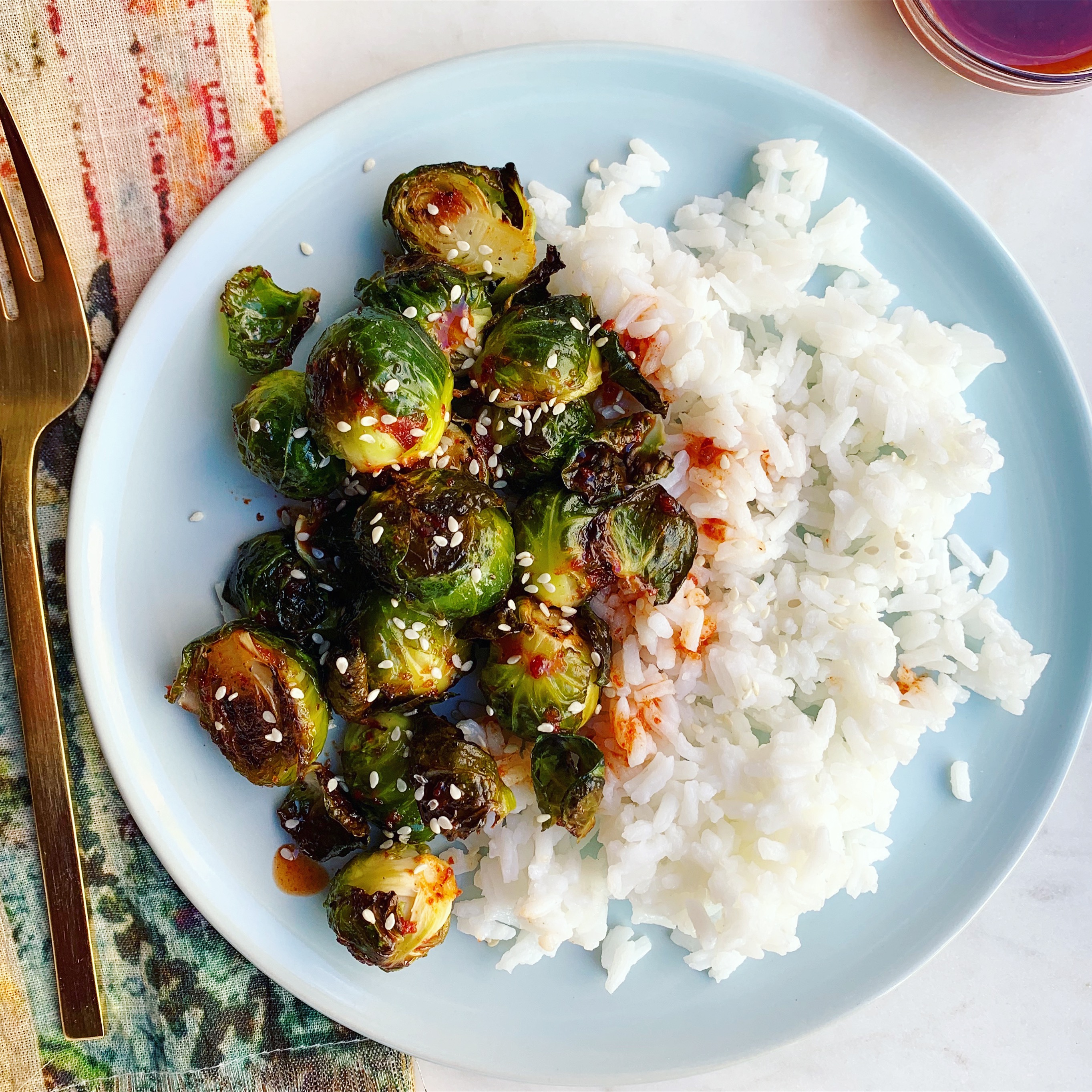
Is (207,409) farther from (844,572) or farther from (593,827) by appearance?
(844,572)

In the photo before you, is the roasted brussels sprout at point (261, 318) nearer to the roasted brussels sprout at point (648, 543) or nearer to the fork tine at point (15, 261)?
the fork tine at point (15, 261)

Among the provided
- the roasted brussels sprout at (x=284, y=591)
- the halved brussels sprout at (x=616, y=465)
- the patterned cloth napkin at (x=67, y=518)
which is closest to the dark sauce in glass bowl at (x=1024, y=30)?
the halved brussels sprout at (x=616, y=465)

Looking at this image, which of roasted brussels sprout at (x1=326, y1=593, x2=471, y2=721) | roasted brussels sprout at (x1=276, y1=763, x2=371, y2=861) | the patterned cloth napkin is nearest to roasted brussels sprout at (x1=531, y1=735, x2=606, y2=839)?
roasted brussels sprout at (x1=326, y1=593, x2=471, y2=721)

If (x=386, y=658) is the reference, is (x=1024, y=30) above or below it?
above

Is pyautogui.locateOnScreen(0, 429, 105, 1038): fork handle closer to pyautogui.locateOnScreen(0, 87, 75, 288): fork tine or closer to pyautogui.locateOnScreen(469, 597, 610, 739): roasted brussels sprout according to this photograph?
pyautogui.locateOnScreen(0, 87, 75, 288): fork tine

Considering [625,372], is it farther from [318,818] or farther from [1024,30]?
[1024,30]

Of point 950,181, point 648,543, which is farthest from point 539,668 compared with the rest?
point 950,181
